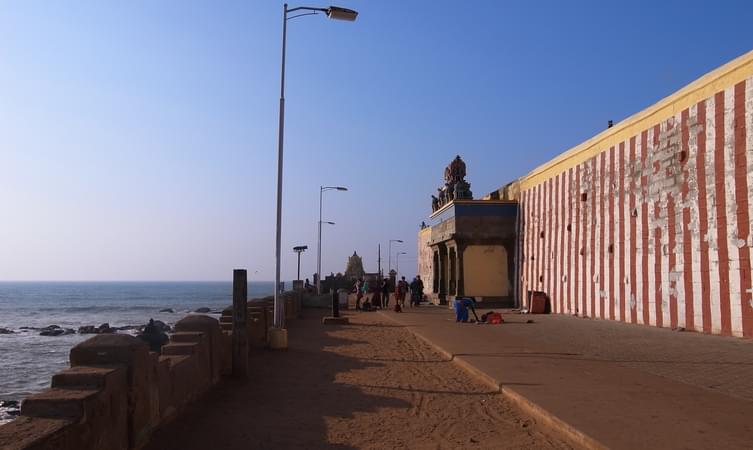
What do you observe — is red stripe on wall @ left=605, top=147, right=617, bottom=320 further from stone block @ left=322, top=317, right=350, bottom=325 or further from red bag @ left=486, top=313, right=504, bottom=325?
stone block @ left=322, top=317, right=350, bottom=325

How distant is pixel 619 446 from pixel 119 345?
181 inches

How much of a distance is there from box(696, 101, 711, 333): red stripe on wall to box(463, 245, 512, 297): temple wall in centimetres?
1601

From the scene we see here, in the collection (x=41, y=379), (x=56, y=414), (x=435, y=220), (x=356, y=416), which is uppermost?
(x=435, y=220)

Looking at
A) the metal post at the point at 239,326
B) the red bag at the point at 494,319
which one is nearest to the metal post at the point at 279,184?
the metal post at the point at 239,326

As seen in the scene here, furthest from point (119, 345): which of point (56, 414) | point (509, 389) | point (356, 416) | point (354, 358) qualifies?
point (354, 358)

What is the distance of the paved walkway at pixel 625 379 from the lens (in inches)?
249

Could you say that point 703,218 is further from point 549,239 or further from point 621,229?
point 549,239

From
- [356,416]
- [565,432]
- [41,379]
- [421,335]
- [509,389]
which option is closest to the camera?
[565,432]

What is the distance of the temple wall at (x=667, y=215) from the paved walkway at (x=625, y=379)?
3.77ft

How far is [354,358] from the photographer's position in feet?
45.9

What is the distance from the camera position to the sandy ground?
6.83m

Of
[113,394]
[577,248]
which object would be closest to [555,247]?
[577,248]

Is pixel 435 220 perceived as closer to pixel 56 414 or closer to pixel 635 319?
pixel 635 319

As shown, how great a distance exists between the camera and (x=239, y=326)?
1080 centimetres
